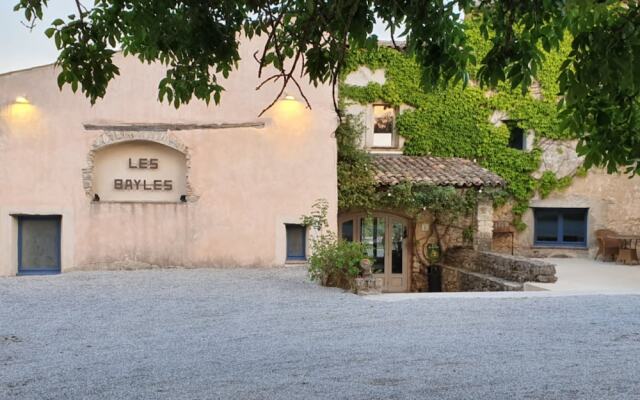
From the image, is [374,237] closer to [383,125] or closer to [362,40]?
[383,125]

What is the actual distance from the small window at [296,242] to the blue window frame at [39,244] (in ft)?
17.1

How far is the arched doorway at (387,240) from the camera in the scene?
15.6 metres

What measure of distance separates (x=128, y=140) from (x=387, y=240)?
7093mm

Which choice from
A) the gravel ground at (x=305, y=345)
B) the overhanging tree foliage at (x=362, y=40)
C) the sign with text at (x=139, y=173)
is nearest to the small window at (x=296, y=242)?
the sign with text at (x=139, y=173)

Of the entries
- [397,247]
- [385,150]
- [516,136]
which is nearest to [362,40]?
[397,247]

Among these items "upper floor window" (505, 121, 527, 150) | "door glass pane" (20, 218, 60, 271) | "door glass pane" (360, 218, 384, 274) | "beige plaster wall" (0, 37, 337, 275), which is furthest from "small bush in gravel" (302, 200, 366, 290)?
"upper floor window" (505, 121, 527, 150)

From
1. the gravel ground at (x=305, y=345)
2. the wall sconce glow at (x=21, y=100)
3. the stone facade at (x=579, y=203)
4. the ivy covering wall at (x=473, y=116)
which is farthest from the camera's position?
the stone facade at (x=579, y=203)

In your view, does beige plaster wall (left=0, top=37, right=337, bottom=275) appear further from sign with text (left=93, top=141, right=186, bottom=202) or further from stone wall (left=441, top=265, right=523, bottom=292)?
stone wall (left=441, top=265, right=523, bottom=292)

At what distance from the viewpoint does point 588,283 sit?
464 inches

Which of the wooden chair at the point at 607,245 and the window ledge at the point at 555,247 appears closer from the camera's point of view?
the wooden chair at the point at 607,245

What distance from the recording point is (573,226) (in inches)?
686

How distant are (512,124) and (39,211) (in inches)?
516

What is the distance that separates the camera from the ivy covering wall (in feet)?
55.4

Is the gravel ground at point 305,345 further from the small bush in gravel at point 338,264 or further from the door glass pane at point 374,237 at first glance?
the door glass pane at point 374,237
